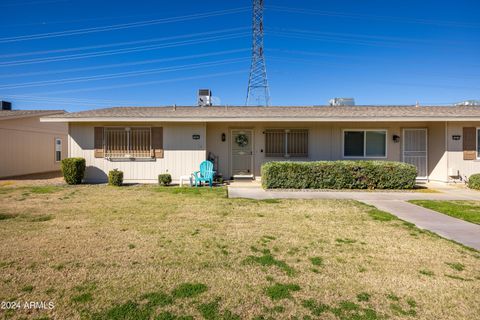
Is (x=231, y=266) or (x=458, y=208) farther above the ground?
(x=458, y=208)

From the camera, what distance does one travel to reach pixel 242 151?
39.9ft

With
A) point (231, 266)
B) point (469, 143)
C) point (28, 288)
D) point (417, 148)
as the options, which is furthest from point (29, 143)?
point (469, 143)

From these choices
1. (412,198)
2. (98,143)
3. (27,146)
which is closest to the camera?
(412,198)

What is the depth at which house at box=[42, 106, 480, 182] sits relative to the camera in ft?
35.8

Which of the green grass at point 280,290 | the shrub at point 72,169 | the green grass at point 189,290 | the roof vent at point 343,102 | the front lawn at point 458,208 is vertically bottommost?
the green grass at point 280,290

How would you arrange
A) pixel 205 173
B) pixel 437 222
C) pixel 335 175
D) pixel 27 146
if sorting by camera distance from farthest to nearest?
pixel 27 146, pixel 205 173, pixel 335 175, pixel 437 222

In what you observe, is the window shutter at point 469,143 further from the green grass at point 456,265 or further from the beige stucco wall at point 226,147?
the green grass at point 456,265

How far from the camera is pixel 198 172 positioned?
35.4 feet

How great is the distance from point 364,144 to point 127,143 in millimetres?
9841

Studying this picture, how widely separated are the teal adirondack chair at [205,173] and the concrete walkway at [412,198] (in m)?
0.86

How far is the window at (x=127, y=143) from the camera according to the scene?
448 inches

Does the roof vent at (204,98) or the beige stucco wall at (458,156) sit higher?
the roof vent at (204,98)

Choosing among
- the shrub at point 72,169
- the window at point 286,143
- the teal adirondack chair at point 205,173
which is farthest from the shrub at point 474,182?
the shrub at point 72,169

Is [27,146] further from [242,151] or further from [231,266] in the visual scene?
[231,266]
